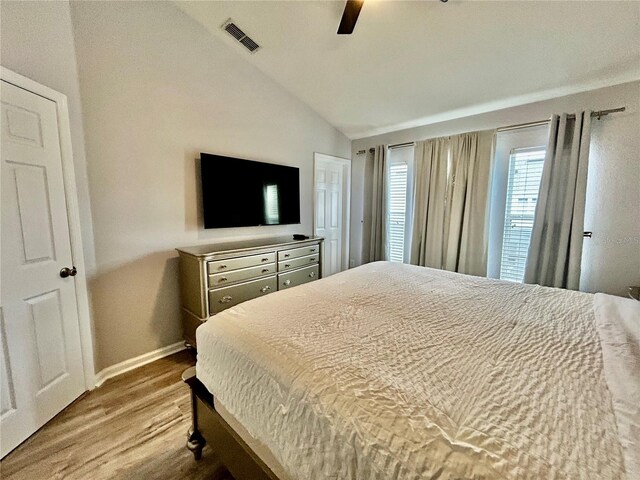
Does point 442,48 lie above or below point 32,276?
above

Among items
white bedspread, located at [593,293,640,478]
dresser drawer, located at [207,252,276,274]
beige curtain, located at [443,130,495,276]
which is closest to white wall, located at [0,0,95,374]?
dresser drawer, located at [207,252,276,274]

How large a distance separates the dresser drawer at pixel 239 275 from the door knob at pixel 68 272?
2.93 feet

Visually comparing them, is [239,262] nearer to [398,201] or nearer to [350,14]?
[350,14]

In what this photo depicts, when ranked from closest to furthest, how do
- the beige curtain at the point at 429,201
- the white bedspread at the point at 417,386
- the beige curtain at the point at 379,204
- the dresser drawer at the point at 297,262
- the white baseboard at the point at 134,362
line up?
the white bedspread at the point at 417,386 → the white baseboard at the point at 134,362 → the dresser drawer at the point at 297,262 → the beige curtain at the point at 429,201 → the beige curtain at the point at 379,204

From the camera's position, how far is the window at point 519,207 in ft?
9.36

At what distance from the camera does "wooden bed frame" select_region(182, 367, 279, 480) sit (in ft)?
3.58

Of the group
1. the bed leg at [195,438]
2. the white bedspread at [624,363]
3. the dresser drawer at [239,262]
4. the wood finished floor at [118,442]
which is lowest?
the wood finished floor at [118,442]

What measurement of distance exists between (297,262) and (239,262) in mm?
780

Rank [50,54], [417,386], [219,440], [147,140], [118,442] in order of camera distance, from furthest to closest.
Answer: [147,140] < [50,54] < [118,442] < [219,440] < [417,386]

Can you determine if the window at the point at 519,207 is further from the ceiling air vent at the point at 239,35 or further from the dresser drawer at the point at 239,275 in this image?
the ceiling air vent at the point at 239,35

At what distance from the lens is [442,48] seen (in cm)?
234

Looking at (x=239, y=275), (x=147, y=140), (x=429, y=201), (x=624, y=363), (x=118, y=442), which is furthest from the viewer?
(x=429, y=201)

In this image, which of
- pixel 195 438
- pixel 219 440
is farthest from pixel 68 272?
pixel 219 440

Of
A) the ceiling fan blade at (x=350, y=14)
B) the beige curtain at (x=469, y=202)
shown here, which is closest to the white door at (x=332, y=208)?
the beige curtain at (x=469, y=202)
